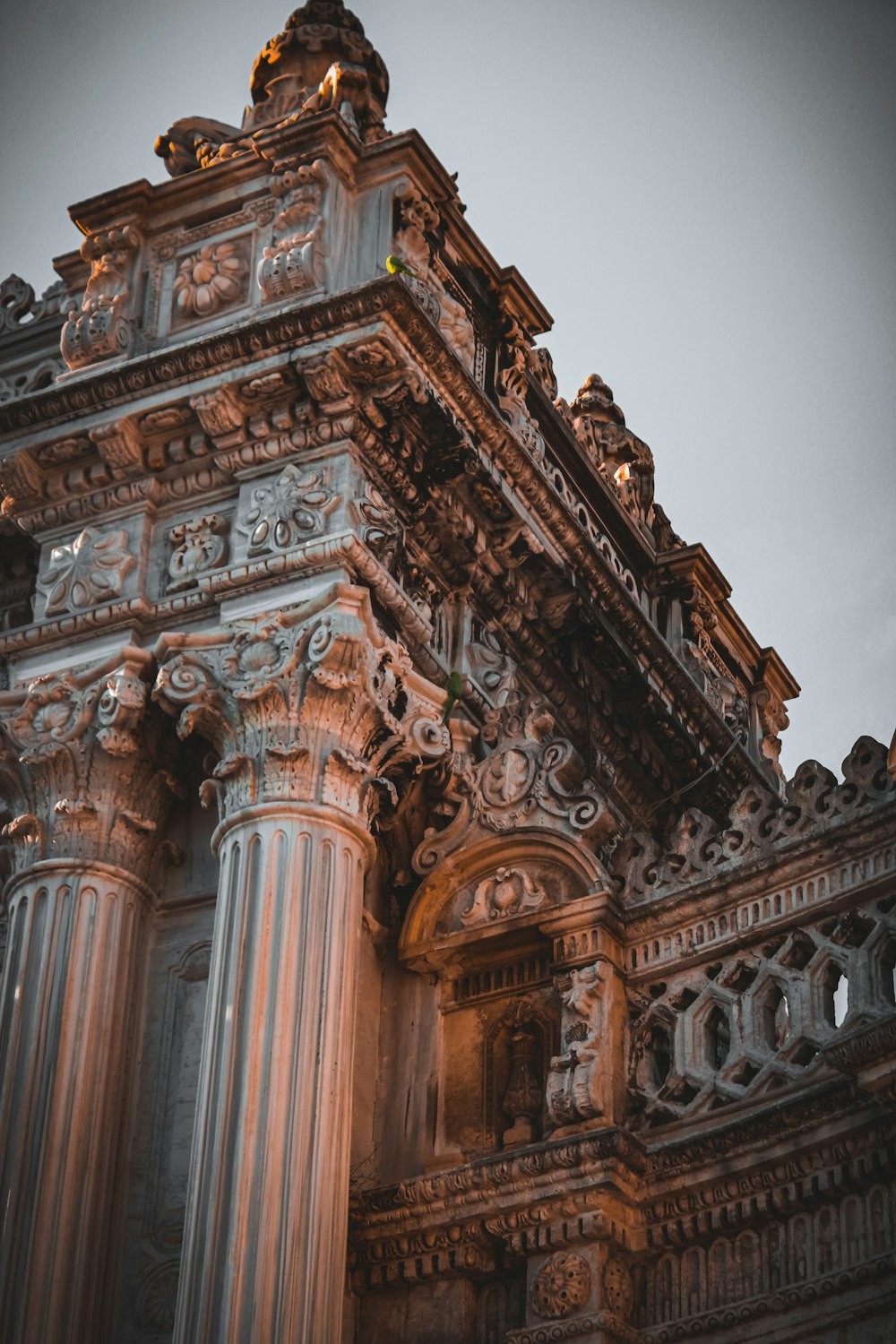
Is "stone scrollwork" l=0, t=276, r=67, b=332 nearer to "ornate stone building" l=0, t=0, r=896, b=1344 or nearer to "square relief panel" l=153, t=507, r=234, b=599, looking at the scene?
"ornate stone building" l=0, t=0, r=896, b=1344

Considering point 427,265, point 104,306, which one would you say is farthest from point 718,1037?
point 104,306

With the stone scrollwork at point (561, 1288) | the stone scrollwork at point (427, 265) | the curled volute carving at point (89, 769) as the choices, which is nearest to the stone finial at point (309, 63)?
the stone scrollwork at point (427, 265)

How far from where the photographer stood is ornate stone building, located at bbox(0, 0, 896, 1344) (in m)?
13.6

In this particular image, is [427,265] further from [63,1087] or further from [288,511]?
[63,1087]

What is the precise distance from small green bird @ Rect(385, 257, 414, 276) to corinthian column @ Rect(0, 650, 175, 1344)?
304 centimetres

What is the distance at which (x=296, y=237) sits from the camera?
1628 centimetres

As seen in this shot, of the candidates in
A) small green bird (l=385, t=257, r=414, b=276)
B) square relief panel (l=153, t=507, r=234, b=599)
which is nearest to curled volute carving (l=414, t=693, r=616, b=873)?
square relief panel (l=153, t=507, r=234, b=599)

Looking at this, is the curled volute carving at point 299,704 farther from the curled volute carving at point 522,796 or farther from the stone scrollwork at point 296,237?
the stone scrollwork at point 296,237

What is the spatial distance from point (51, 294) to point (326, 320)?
3.41 metres

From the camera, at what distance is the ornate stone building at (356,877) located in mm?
13562

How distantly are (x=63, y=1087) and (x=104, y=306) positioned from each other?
562 cm

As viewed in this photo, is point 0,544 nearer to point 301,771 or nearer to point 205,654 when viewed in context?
point 205,654

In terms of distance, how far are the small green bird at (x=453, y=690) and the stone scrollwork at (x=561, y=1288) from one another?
Result: 3.66m

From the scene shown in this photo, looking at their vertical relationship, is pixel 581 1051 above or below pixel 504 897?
below
